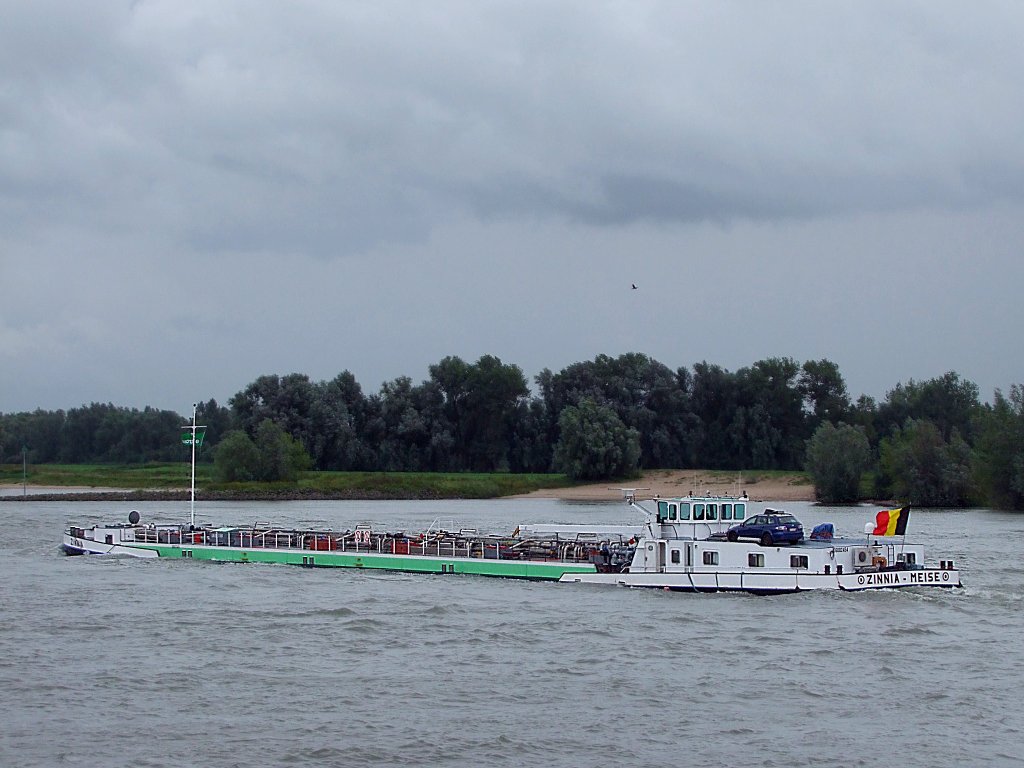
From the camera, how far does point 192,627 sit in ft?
128

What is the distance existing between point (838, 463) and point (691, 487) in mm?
18099

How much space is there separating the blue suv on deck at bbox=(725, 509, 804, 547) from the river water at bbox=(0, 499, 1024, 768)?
2.86m

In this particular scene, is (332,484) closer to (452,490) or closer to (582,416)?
(452,490)

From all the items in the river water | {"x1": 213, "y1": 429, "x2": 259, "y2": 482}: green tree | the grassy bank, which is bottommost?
Answer: the river water

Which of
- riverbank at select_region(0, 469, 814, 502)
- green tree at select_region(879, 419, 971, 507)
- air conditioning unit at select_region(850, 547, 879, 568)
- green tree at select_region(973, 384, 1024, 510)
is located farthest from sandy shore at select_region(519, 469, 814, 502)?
air conditioning unit at select_region(850, 547, 879, 568)

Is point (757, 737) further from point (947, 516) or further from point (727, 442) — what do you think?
point (727, 442)

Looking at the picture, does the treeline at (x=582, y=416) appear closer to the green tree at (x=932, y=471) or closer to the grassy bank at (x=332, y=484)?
the grassy bank at (x=332, y=484)

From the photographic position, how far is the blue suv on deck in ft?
151

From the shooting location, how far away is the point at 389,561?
55.5 m

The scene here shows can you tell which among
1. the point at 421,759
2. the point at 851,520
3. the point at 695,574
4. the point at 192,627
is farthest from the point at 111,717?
the point at 851,520

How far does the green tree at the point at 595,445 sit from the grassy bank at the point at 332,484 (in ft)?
12.0

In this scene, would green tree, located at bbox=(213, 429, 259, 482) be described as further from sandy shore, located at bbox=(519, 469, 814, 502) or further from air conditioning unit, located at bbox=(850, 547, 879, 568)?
air conditioning unit, located at bbox=(850, 547, 879, 568)

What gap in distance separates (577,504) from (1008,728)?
98.3 meters

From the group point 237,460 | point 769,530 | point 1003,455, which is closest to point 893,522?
point 769,530
